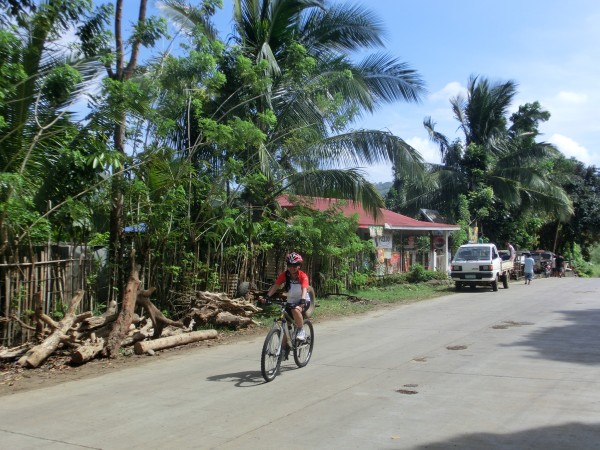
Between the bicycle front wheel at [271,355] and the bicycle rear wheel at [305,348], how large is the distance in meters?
0.55

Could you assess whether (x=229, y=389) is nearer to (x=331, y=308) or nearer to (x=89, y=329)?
(x=89, y=329)

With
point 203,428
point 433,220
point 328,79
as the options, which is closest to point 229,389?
point 203,428

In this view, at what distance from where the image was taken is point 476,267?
23.3m

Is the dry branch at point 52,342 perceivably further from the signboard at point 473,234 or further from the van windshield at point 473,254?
the signboard at point 473,234

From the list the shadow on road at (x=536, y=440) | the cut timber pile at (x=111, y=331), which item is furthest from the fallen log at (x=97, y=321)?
the shadow on road at (x=536, y=440)

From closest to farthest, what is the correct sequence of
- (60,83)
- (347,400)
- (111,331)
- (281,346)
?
(347,400) → (281,346) → (60,83) → (111,331)

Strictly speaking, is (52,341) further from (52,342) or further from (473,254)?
(473,254)

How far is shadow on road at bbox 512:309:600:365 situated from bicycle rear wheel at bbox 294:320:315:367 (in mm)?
3831

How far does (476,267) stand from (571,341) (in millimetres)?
12484

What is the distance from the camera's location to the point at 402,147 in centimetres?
1672

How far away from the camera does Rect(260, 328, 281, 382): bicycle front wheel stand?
7695 mm

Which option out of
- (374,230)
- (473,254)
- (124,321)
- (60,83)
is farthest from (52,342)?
(473,254)

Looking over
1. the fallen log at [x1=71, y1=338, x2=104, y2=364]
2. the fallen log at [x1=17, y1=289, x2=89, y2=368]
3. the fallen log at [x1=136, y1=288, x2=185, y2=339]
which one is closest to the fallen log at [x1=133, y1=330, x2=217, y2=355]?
the fallen log at [x1=136, y1=288, x2=185, y2=339]

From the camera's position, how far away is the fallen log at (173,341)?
33.3ft
